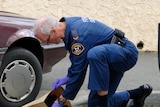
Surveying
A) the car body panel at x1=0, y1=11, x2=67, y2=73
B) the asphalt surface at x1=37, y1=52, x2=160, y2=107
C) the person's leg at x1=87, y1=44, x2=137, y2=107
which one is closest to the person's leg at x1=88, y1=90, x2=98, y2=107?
the person's leg at x1=87, y1=44, x2=137, y2=107

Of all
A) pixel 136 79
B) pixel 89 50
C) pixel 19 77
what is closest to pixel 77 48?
pixel 89 50

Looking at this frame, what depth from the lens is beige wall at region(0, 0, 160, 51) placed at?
9742 millimetres

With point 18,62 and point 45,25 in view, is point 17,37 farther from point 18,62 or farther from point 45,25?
point 45,25

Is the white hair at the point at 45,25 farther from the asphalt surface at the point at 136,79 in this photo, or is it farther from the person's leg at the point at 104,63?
the asphalt surface at the point at 136,79

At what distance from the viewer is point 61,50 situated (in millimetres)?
6133

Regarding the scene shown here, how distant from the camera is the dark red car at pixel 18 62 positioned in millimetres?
5293

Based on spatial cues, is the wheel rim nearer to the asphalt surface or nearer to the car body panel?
the car body panel

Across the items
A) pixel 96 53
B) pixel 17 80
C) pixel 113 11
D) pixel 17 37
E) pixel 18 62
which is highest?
pixel 96 53

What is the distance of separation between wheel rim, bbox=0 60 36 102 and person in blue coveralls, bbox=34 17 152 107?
1156mm

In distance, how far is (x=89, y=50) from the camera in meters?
3.98

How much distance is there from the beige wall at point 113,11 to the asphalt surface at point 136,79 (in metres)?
0.64

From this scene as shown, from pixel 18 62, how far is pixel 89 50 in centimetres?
167

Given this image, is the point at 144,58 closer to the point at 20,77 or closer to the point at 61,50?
the point at 61,50

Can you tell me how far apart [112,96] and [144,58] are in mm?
5040
